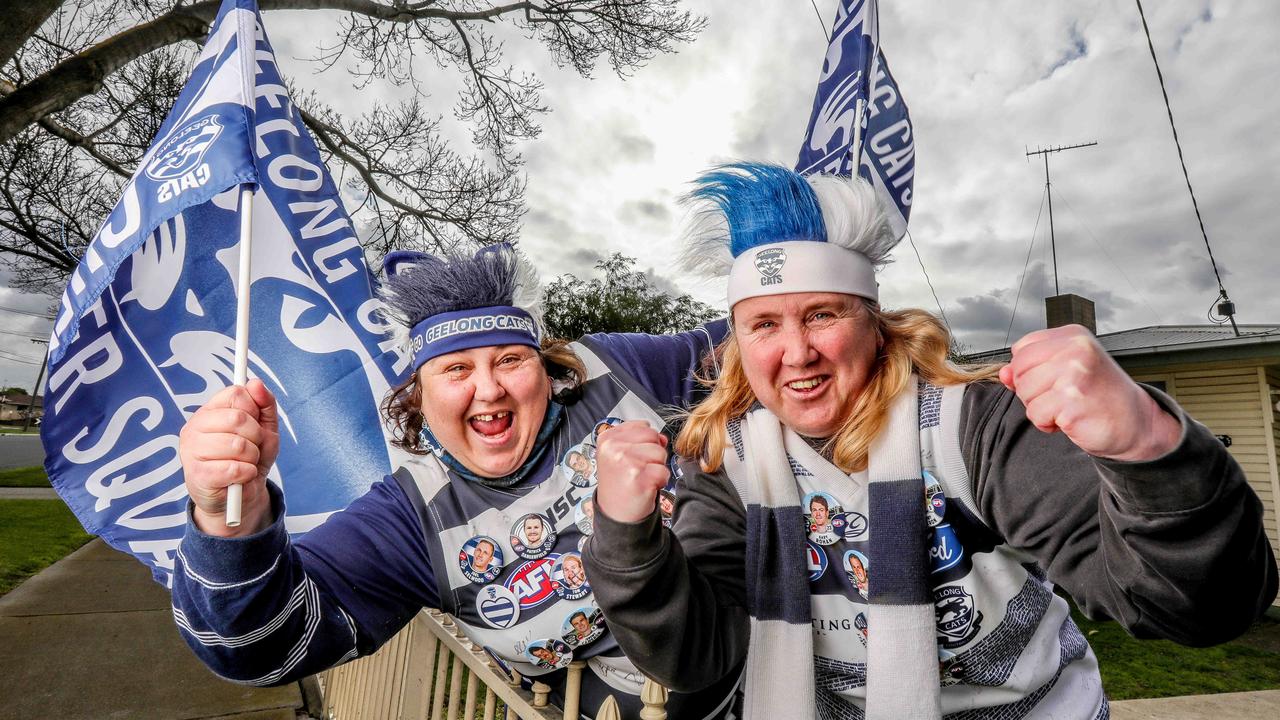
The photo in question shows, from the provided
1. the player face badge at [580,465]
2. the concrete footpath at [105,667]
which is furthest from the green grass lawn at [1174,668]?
the concrete footpath at [105,667]

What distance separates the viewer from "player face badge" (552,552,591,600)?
1.94 meters

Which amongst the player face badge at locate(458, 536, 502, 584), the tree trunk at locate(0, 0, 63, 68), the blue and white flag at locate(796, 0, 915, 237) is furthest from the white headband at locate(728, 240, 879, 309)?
the tree trunk at locate(0, 0, 63, 68)

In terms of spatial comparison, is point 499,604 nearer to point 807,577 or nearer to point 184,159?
point 807,577

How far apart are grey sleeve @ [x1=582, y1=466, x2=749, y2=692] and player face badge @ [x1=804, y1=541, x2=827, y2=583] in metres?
0.15

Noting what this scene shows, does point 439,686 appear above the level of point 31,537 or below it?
below

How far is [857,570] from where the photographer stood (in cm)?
155

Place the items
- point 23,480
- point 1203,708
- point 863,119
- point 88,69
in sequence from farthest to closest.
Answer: point 23,480
point 88,69
point 1203,708
point 863,119

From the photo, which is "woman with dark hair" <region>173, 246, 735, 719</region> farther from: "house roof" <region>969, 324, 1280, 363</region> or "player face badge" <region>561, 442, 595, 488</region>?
"house roof" <region>969, 324, 1280, 363</region>

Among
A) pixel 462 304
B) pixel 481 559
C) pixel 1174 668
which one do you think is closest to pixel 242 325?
pixel 462 304

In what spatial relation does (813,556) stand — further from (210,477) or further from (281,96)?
(281,96)

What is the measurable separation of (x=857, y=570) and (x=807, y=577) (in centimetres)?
11

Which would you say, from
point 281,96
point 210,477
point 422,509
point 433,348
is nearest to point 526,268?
point 433,348

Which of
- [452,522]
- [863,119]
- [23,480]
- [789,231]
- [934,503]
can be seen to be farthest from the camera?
[23,480]

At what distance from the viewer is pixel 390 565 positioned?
1.97 m
